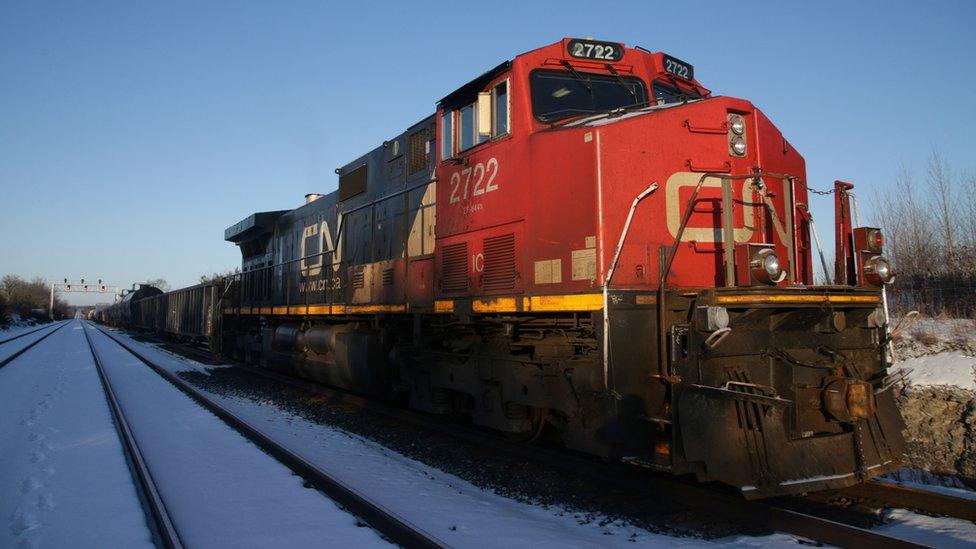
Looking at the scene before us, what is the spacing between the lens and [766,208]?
5297 mm

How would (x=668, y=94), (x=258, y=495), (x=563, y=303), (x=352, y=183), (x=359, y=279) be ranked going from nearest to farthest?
(x=258, y=495), (x=563, y=303), (x=668, y=94), (x=359, y=279), (x=352, y=183)

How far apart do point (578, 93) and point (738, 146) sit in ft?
5.20

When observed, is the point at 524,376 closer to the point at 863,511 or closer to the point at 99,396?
the point at 863,511

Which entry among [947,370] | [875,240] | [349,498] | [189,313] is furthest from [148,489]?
[189,313]

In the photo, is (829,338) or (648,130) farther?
(648,130)

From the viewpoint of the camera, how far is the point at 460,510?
470 cm

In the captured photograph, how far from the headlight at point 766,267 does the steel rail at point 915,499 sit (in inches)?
76.1

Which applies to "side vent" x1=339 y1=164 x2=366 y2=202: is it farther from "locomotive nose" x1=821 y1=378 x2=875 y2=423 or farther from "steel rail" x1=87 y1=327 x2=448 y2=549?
"locomotive nose" x1=821 y1=378 x2=875 y2=423

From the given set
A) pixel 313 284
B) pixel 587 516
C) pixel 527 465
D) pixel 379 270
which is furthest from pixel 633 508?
pixel 313 284

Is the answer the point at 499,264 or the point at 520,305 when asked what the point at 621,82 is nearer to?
the point at 499,264

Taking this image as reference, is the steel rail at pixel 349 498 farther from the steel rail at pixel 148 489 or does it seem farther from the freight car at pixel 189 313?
the freight car at pixel 189 313

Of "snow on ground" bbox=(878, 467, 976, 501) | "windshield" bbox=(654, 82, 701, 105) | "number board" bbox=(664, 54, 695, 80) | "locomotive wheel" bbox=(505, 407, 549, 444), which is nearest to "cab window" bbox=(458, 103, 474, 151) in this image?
"windshield" bbox=(654, 82, 701, 105)

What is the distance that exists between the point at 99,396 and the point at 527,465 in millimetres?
9017

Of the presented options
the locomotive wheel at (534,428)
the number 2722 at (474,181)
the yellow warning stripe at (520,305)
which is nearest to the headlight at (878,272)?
the yellow warning stripe at (520,305)
